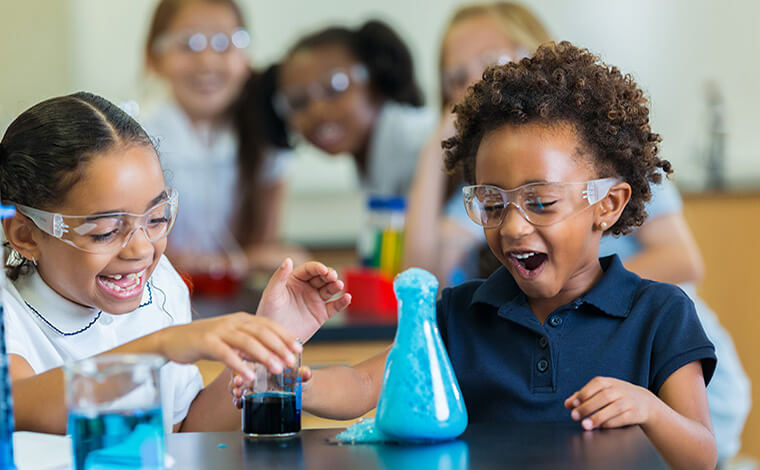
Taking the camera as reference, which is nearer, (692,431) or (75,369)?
(75,369)

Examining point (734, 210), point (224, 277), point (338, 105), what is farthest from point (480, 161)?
point (734, 210)

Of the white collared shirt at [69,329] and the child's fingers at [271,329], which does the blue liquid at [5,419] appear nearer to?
the child's fingers at [271,329]

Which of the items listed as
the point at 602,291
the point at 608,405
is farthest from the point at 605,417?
the point at 602,291

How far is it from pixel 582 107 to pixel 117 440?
0.74 metres

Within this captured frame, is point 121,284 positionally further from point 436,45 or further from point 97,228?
point 436,45

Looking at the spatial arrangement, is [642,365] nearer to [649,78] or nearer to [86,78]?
[649,78]

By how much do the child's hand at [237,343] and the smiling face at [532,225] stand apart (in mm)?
411

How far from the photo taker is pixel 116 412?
0.77m

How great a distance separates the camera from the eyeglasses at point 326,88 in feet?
8.96

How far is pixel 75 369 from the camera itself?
764 millimetres

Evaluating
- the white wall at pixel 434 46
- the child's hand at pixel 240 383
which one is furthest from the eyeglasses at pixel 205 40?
the child's hand at pixel 240 383

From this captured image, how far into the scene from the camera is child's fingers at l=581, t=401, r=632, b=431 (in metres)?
0.93

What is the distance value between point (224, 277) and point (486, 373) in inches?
55.6

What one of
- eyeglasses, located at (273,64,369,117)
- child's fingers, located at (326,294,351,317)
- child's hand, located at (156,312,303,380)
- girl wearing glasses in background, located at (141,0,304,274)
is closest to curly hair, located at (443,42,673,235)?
child's fingers, located at (326,294,351,317)
